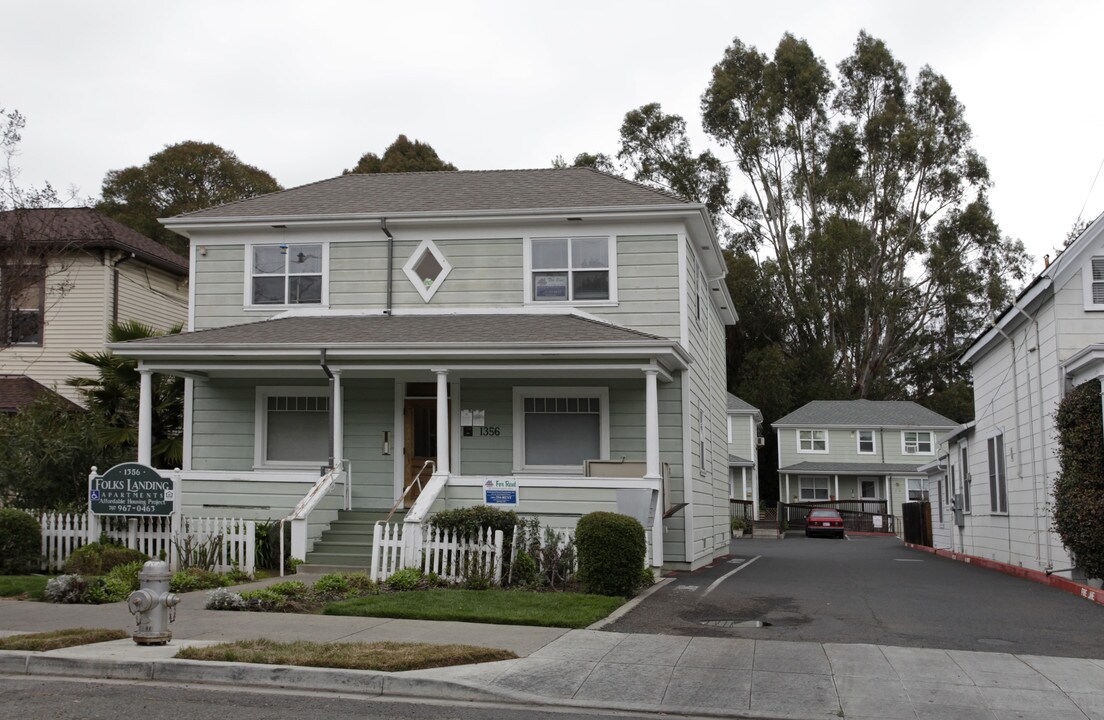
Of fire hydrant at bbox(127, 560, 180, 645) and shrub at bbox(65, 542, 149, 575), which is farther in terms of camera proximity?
shrub at bbox(65, 542, 149, 575)

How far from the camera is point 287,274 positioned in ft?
65.6

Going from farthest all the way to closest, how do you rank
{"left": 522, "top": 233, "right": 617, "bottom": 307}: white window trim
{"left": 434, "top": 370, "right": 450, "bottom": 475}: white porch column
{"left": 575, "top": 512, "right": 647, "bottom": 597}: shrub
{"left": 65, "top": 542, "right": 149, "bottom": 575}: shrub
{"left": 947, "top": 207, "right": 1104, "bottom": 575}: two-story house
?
{"left": 522, "top": 233, "right": 617, "bottom": 307}: white window trim, {"left": 434, "top": 370, "right": 450, "bottom": 475}: white porch column, {"left": 947, "top": 207, "right": 1104, "bottom": 575}: two-story house, {"left": 65, "top": 542, "right": 149, "bottom": 575}: shrub, {"left": 575, "top": 512, "right": 647, "bottom": 597}: shrub

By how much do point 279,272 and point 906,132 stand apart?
136 ft

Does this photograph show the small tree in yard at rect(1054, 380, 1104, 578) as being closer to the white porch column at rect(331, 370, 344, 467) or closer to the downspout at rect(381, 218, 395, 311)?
the white porch column at rect(331, 370, 344, 467)

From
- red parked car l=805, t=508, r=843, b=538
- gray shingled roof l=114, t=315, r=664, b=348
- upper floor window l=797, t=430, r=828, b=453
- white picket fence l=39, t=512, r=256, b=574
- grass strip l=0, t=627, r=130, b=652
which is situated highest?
gray shingled roof l=114, t=315, r=664, b=348

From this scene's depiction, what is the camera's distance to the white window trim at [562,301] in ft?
61.9

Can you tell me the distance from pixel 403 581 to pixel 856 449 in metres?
45.8

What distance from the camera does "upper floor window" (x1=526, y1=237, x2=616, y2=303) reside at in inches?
748

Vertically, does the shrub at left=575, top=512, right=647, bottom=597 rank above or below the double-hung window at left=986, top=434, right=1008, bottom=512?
below

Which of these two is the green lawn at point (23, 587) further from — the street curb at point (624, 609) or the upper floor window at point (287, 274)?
the upper floor window at point (287, 274)

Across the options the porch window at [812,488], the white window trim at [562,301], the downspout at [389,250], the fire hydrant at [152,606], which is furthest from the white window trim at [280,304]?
the porch window at [812,488]

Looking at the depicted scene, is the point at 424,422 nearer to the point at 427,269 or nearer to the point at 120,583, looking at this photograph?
the point at 427,269

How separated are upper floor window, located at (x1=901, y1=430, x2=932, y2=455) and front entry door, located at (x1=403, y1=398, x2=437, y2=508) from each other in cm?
4167

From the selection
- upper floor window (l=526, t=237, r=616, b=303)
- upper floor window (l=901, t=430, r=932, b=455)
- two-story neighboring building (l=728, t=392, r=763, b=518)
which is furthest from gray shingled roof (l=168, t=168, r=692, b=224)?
upper floor window (l=901, t=430, r=932, b=455)
